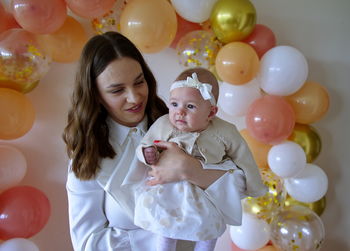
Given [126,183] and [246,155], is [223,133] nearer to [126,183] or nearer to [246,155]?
[246,155]

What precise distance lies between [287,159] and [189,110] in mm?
1242

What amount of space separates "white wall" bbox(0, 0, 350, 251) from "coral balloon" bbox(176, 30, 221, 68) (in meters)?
0.35

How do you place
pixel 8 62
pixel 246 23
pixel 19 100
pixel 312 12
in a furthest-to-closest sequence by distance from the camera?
pixel 312 12
pixel 246 23
pixel 19 100
pixel 8 62

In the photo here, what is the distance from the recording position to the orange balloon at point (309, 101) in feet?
7.68

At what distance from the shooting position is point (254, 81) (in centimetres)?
238

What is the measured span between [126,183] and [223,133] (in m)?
0.44

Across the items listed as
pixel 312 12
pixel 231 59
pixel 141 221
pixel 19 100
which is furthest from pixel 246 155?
pixel 312 12

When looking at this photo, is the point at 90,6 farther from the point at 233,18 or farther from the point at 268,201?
the point at 268,201

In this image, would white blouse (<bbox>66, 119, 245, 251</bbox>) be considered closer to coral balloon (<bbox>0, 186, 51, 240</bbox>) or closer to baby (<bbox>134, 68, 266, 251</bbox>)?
baby (<bbox>134, 68, 266, 251</bbox>)

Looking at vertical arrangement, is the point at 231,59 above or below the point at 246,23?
below

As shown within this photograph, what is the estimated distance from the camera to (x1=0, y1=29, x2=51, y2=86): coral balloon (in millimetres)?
1856

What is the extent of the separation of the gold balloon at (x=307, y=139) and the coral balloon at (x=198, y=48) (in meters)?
0.84

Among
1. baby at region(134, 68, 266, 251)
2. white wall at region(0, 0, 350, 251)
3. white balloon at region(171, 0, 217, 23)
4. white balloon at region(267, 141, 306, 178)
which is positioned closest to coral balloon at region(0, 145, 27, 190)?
white wall at region(0, 0, 350, 251)

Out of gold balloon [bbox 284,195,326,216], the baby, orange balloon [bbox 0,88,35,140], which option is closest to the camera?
the baby
